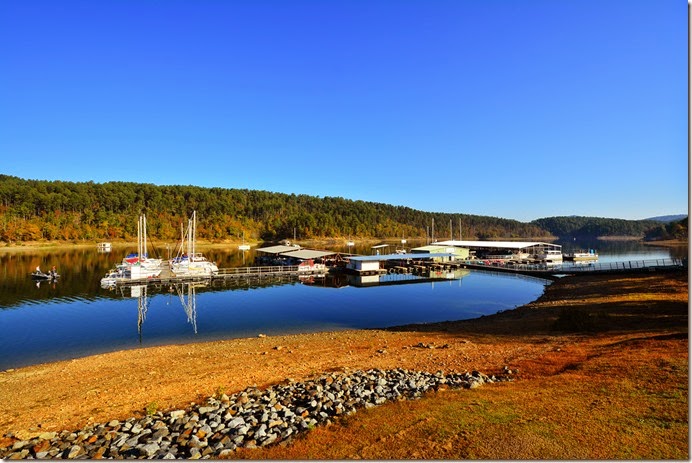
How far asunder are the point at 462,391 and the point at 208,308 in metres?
34.8

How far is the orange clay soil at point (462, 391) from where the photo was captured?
8.50 m

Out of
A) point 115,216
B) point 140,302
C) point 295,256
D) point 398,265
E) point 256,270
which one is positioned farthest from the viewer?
point 115,216

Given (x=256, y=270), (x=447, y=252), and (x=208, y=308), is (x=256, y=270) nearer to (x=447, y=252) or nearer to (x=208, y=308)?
(x=208, y=308)

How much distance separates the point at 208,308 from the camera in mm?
41500

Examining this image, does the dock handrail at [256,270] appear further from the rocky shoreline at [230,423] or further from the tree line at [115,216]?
the tree line at [115,216]

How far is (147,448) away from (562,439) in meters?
9.66

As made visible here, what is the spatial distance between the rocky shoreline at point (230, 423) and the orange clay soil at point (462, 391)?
2.31 feet

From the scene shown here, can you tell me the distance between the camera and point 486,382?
1351 centimetres

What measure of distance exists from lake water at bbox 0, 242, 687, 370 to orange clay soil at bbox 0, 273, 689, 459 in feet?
16.2

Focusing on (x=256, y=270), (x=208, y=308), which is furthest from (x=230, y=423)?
(x=256, y=270)

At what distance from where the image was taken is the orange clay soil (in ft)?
27.9

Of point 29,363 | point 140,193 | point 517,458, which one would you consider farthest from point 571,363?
point 140,193

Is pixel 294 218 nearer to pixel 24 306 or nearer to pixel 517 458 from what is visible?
pixel 24 306

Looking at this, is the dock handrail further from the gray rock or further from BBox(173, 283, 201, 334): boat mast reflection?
the gray rock
